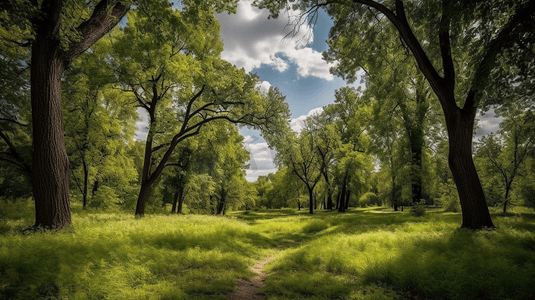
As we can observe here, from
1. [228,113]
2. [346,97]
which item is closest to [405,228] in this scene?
[228,113]

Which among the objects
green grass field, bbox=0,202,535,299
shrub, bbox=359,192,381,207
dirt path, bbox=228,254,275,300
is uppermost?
green grass field, bbox=0,202,535,299

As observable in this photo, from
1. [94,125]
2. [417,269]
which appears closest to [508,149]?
[417,269]

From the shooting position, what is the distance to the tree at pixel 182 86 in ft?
38.5

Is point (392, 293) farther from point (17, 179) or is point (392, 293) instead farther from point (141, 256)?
point (17, 179)

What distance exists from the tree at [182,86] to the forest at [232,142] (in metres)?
0.12

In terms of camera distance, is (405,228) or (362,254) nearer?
(362,254)

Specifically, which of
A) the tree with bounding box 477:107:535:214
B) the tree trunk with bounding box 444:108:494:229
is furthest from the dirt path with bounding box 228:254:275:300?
the tree with bounding box 477:107:535:214

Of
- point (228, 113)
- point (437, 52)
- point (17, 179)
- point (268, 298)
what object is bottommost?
point (268, 298)

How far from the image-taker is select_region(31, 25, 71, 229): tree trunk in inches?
266

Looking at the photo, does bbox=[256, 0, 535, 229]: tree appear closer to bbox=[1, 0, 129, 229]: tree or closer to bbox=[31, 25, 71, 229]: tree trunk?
bbox=[1, 0, 129, 229]: tree

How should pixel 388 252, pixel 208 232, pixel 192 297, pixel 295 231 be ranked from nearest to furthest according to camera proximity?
pixel 192 297, pixel 388 252, pixel 208 232, pixel 295 231

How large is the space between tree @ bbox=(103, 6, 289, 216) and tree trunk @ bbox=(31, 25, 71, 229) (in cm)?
485

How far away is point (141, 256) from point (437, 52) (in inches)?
559

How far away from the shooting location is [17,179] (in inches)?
603
